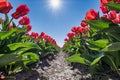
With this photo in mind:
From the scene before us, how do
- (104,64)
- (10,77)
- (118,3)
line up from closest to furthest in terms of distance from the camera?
(118,3), (10,77), (104,64)

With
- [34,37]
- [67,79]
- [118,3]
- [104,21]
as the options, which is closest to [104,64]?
[67,79]

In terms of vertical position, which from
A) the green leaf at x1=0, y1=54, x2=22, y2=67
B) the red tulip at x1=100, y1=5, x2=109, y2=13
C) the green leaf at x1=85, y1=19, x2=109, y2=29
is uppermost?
the red tulip at x1=100, y1=5, x2=109, y2=13

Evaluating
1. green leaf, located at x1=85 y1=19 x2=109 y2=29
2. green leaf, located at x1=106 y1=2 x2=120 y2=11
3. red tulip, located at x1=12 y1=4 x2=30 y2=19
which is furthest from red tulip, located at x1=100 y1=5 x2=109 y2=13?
red tulip, located at x1=12 y1=4 x2=30 y2=19

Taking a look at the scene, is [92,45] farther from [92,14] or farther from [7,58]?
[7,58]

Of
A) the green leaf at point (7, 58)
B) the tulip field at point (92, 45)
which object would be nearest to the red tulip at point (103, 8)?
the tulip field at point (92, 45)

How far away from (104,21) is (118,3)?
1.55 feet

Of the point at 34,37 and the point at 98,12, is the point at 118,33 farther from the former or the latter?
the point at 34,37

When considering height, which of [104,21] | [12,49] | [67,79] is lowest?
[67,79]

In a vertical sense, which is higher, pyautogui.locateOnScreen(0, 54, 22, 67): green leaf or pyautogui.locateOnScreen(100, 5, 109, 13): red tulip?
pyautogui.locateOnScreen(100, 5, 109, 13): red tulip

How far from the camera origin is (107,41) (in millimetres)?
4773

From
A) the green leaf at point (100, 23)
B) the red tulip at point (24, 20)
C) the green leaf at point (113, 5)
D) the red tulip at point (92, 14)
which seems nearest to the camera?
the green leaf at point (113, 5)

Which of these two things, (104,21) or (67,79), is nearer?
(104,21)

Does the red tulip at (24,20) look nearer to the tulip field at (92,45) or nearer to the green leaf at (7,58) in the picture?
the tulip field at (92,45)

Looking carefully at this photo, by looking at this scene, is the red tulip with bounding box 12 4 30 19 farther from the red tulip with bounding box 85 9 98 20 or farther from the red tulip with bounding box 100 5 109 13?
the red tulip with bounding box 100 5 109 13
